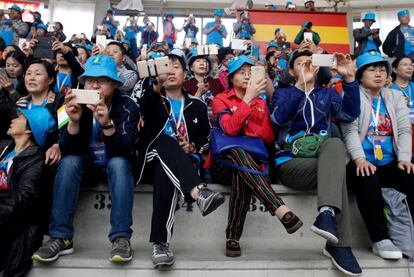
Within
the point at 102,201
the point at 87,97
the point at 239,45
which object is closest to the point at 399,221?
the point at 102,201

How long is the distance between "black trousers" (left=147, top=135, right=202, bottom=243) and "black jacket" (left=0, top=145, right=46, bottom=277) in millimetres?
747

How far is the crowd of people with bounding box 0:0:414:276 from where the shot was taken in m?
2.44

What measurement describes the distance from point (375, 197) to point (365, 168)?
0.70 ft

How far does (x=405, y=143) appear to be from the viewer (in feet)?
9.75

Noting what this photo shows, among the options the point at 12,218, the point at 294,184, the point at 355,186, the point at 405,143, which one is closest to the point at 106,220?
the point at 12,218

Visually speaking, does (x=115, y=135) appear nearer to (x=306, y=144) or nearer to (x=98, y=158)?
(x=98, y=158)

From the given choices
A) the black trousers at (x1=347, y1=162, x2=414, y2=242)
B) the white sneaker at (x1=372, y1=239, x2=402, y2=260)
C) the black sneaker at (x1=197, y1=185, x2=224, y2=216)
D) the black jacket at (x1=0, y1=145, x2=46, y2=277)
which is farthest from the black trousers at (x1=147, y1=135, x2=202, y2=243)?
the white sneaker at (x1=372, y1=239, x2=402, y2=260)

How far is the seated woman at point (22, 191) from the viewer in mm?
2328

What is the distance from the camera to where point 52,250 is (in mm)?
2359

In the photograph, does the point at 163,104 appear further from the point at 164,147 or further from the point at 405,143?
the point at 405,143

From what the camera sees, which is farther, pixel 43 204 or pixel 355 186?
pixel 355 186

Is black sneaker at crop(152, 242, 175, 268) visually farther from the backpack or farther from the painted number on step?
the backpack

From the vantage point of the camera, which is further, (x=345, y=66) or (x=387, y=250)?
(x=345, y=66)

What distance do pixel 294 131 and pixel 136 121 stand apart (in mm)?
1190
